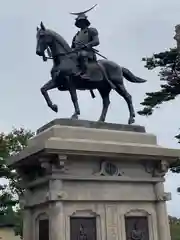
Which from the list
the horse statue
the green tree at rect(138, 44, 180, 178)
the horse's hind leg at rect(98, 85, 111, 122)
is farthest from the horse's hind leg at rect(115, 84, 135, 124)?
the green tree at rect(138, 44, 180, 178)

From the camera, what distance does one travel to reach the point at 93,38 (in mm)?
10383

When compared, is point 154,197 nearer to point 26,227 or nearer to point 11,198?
point 26,227

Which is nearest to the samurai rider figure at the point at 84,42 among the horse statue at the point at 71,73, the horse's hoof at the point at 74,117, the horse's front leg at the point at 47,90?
the horse statue at the point at 71,73

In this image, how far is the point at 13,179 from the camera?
2520cm

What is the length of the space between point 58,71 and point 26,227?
328 centimetres

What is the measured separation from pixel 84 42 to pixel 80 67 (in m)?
0.66

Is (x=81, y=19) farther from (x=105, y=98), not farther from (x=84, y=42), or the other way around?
(x=105, y=98)

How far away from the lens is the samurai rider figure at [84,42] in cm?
1010

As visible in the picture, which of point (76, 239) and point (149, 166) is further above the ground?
point (149, 166)

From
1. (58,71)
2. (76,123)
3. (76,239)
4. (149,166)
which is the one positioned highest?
(58,71)

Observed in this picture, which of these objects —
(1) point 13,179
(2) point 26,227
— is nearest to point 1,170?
(1) point 13,179

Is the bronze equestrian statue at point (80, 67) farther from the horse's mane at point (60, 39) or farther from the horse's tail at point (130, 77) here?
the horse's tail at point (130, 77)

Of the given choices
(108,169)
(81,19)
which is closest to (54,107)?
(108,169)

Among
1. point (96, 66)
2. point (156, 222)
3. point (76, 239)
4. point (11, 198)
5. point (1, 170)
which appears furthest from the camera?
point (11, 198)
